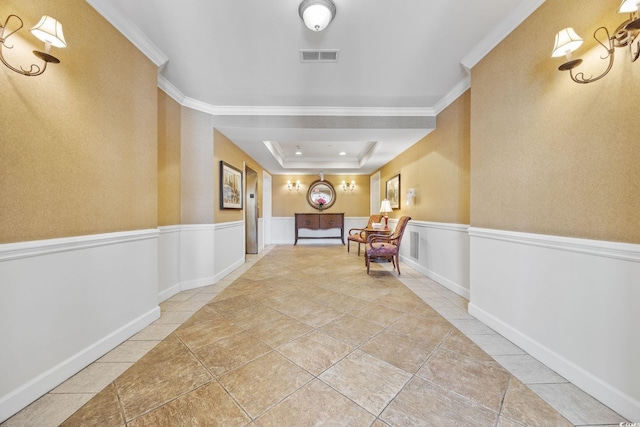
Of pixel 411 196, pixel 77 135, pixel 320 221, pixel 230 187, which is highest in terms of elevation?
pixel 77 135

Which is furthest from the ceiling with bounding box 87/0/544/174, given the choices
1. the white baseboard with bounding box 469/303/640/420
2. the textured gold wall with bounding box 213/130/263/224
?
the white baseboard with bounding box 469/303/640/420

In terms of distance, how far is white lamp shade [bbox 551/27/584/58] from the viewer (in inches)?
54.5

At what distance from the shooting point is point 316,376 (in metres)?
1.51

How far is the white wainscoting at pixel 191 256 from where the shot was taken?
2.90 m

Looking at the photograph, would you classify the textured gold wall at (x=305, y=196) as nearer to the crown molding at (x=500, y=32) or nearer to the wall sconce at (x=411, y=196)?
the wall sconce at (x=411, y=196)

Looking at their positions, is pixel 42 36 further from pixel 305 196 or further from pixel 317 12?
pixel 305 196

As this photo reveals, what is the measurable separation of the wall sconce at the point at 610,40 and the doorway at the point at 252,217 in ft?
Result: 17.8

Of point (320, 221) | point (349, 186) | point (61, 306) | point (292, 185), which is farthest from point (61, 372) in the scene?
point (349, 186)

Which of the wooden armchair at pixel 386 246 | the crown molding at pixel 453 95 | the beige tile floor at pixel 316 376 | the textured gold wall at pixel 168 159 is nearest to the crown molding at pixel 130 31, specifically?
the textured gold wall at pixel 168 159

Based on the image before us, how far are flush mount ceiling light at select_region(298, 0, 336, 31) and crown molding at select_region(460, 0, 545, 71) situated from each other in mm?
1522

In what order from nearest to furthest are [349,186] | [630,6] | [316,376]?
[630,6]
[316,376]
[349,186]

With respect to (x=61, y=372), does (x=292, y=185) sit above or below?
above

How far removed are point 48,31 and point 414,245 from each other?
5.00 metres

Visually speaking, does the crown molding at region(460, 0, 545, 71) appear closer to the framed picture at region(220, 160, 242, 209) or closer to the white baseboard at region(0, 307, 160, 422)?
the framed picture at region(220, 160, 242, 209)
